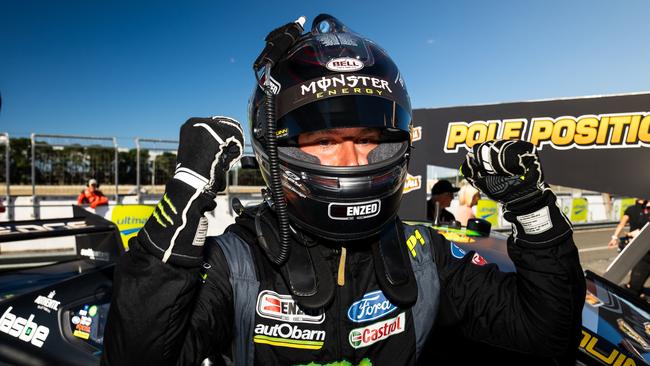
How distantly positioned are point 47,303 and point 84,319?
0.21 meters

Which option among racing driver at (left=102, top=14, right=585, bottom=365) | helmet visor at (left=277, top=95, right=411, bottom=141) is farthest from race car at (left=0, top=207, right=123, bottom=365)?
helmet visor at (left=277, top=95, right=411, bottom=141)

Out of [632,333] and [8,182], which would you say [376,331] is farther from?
[8,182]

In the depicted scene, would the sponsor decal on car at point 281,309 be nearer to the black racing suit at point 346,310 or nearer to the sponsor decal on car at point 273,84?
the black racing suit at point 346,310

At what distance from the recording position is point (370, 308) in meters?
1.51

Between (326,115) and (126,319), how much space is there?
89 centimetres

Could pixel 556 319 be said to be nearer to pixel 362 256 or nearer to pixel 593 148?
pixel 362 256

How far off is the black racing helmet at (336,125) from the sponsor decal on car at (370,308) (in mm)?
237

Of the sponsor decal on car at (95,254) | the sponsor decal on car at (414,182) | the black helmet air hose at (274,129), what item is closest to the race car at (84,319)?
the sponsor decal on car at (95,254)

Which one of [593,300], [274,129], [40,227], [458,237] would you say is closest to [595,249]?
[458,237]

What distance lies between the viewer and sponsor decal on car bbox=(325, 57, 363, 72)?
158 cm

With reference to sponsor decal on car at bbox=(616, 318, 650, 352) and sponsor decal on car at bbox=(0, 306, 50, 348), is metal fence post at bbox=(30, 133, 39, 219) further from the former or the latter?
sponsor decal on car at bbox=(616, 318, 650, 352)

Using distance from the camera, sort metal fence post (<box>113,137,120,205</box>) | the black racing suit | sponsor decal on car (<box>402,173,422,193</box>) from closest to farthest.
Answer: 1. the black racing suit
2. sponsor decal on car (<box>402,173,422,193</box>)
3. metal fence post (<box>113,137,120,205</box>)

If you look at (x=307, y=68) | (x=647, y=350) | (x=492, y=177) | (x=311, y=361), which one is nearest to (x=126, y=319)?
(x=311, y=361)

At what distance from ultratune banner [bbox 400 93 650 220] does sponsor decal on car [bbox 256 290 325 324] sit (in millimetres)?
4196
